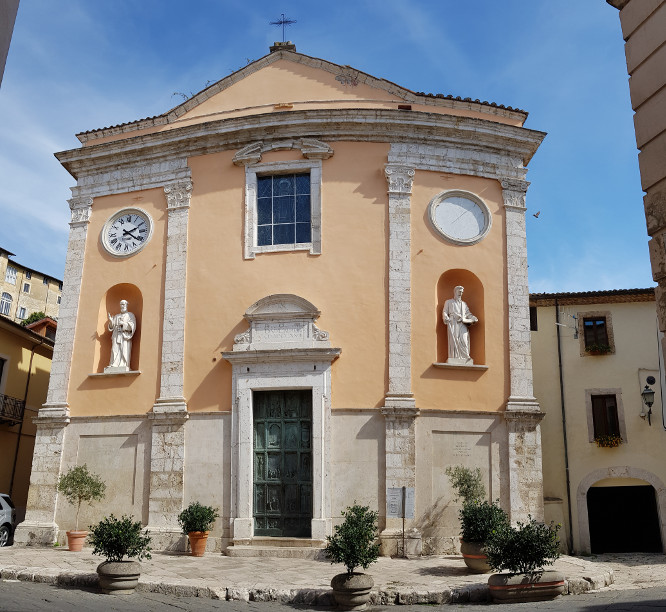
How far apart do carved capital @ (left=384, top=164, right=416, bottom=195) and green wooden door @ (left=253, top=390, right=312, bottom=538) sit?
4817 mm

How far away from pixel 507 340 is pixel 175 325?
23.7 ft

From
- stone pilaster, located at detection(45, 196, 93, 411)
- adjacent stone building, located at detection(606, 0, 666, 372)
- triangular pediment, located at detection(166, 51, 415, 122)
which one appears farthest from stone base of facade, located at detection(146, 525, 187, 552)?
adjacent stone building, located at detection(606, 0, 666, 372)

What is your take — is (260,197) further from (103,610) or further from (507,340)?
(103,610)

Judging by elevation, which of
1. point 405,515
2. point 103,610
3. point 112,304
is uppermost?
point 112,304

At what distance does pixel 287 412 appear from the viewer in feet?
49.1

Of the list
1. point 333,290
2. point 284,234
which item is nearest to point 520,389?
point 333,290

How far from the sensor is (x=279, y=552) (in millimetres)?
13734

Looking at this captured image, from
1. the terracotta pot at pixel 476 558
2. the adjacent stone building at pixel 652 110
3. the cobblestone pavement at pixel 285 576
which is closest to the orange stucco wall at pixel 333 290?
the cobblestone pavement at pixel 285 576

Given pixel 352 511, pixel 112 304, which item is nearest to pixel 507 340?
pixel 352 511

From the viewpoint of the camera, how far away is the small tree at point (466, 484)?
13.8 meters

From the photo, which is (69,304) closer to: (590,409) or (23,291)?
(590,409)

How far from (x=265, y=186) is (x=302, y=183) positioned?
0.87 meters

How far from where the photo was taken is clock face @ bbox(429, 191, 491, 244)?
15.8 m

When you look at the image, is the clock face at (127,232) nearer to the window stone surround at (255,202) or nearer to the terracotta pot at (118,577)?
the window stone surround at (255,202)
